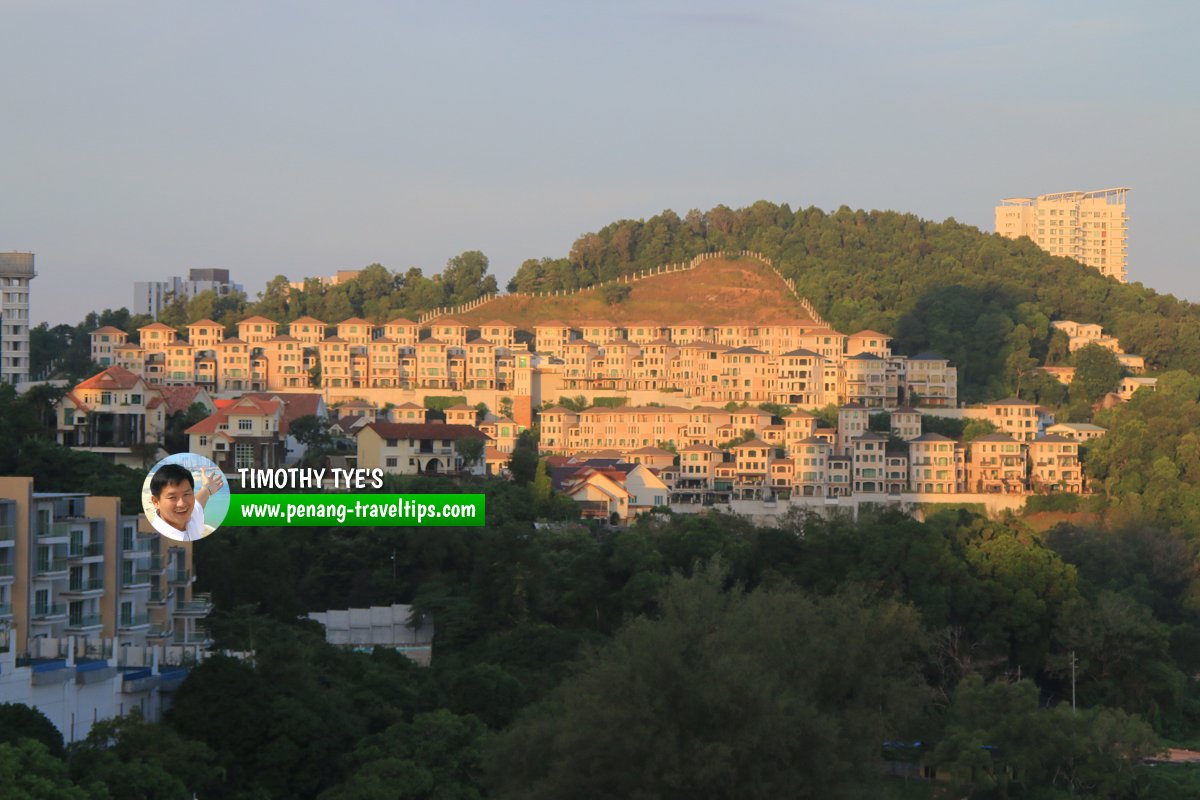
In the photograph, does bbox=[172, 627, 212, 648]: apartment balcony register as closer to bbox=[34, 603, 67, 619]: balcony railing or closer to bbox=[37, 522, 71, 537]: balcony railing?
bbox=[34, 603, 67, 619]: balcony railing

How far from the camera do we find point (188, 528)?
2425cm

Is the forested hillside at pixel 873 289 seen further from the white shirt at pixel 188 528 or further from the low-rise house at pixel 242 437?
the white shirt at pixel 188 528

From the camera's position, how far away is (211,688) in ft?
62.6

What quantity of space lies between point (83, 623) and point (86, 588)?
376 millimetres

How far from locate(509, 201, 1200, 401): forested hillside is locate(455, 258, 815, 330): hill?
35.6 inches

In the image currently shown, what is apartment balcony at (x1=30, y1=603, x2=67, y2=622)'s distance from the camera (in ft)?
65.1

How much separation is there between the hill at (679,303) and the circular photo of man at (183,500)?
36.5m

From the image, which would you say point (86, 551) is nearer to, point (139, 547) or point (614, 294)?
point (139, 547)

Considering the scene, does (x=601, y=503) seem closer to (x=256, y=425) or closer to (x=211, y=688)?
(x=256, y=425)

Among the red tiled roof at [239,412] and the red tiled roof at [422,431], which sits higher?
the red tiled roof at [239,412]

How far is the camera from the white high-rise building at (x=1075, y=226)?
87.8m

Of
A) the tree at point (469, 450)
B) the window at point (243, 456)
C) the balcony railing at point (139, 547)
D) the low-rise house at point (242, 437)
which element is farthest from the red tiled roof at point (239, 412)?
the balcony railing at point (139, 547)

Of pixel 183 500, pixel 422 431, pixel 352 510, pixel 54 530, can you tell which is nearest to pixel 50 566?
pixel 54 530

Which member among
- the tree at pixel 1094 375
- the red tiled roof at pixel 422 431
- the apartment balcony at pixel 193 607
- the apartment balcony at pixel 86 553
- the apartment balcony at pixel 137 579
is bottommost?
the apartment balcony at pixel 193 607
